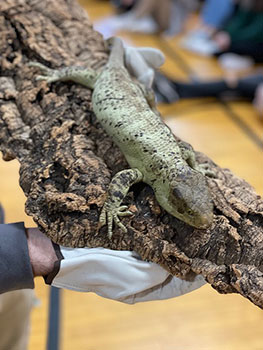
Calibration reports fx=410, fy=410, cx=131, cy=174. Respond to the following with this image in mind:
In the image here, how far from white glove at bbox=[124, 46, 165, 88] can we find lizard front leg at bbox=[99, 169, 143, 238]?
0.95 meters

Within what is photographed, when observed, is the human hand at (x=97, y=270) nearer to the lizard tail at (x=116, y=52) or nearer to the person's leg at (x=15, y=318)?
the person's leg at (x=15, y=318)

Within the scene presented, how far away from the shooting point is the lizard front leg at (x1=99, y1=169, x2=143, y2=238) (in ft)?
5.45

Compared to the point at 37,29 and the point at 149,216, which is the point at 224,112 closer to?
the point at 37,29

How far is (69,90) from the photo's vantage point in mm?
2238

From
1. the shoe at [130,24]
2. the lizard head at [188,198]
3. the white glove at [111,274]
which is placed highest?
the shoe at [130,24]

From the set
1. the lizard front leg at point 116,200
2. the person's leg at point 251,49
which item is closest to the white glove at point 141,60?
the lizard front leg at point 116,200

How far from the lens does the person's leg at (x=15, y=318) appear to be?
6.95 ft

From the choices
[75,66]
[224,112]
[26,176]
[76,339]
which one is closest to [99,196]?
[26,176]

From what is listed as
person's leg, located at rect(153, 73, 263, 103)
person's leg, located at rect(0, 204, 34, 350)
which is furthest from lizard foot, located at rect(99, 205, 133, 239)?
person's leg, located at rect(153, 73, 263, 103)

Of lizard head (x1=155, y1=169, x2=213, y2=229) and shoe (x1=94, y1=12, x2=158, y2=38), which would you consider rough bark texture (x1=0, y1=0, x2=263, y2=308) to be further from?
A: shoe (x1=94, y1=12, x2=158, y2=38)

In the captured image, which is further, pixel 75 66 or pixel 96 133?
pixel 75 66

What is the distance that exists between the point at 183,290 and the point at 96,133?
849mm

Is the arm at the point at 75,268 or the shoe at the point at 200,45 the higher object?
the shoe at the point at 200,45

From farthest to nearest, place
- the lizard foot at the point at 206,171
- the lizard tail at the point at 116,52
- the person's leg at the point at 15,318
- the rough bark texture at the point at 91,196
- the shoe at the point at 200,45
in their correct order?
the shoe at the point at 200,45
the lizard tail at the point at 116,52
the person's leg at the point at 15,318
the lizard foot at the point at 206,171
the rough bark texture at the point at 91,196
